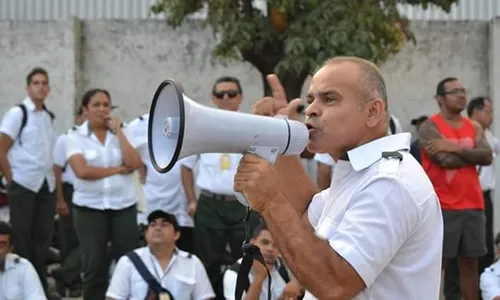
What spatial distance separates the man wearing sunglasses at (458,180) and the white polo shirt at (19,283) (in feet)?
9.44

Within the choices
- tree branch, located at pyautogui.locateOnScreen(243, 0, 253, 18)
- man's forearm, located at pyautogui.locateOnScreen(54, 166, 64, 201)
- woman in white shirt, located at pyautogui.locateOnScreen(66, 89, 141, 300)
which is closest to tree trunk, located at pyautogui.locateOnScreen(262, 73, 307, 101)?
tree branch, located at pyautogui.locateOnScreen(243, 0, 253, 18)

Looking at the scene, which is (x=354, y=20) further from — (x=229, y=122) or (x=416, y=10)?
(x=229, y=122)

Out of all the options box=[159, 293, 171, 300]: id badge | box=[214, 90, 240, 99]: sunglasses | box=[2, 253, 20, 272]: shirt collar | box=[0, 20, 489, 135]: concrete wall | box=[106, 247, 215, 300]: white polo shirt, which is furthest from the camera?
box=[0, 20, 489, 135]: concrete wall

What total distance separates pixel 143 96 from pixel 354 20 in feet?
11.0

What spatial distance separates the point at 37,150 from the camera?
7.94m

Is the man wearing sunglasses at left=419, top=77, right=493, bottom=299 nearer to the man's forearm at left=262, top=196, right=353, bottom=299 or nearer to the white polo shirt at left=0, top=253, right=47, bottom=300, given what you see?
the white polo shirt at left=0, top=253, right=47, bottom=300

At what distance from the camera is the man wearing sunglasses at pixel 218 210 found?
24.0ft

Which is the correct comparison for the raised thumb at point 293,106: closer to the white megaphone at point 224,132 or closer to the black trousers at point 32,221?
the white megaphone at point 224,132

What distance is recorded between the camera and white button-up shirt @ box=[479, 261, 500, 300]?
21.2 feet

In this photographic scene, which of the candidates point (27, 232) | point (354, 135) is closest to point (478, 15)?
point (27, 232)

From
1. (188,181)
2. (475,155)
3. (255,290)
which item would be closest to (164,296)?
(255,290)

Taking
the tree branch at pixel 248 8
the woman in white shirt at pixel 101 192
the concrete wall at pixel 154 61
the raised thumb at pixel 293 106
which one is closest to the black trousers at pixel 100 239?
the woman in white shirt at pixel 101 192

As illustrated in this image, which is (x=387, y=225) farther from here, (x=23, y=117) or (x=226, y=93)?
(x=23, y=117)

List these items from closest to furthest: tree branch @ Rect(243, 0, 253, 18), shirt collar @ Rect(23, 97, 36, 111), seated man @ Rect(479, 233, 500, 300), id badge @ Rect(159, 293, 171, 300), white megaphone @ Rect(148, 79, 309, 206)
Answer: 1. white megaphone @ Rect(148, 79, 309, 206)
2. seated man @ Rect(479, 233, 500, 300)
3. id badge @ Rect(159, 293, 171, 300)
4. shirt collar @ Rect(23, 97, 36, 111)
5. tree branch @ Rect(243, 0, 253, 18)
